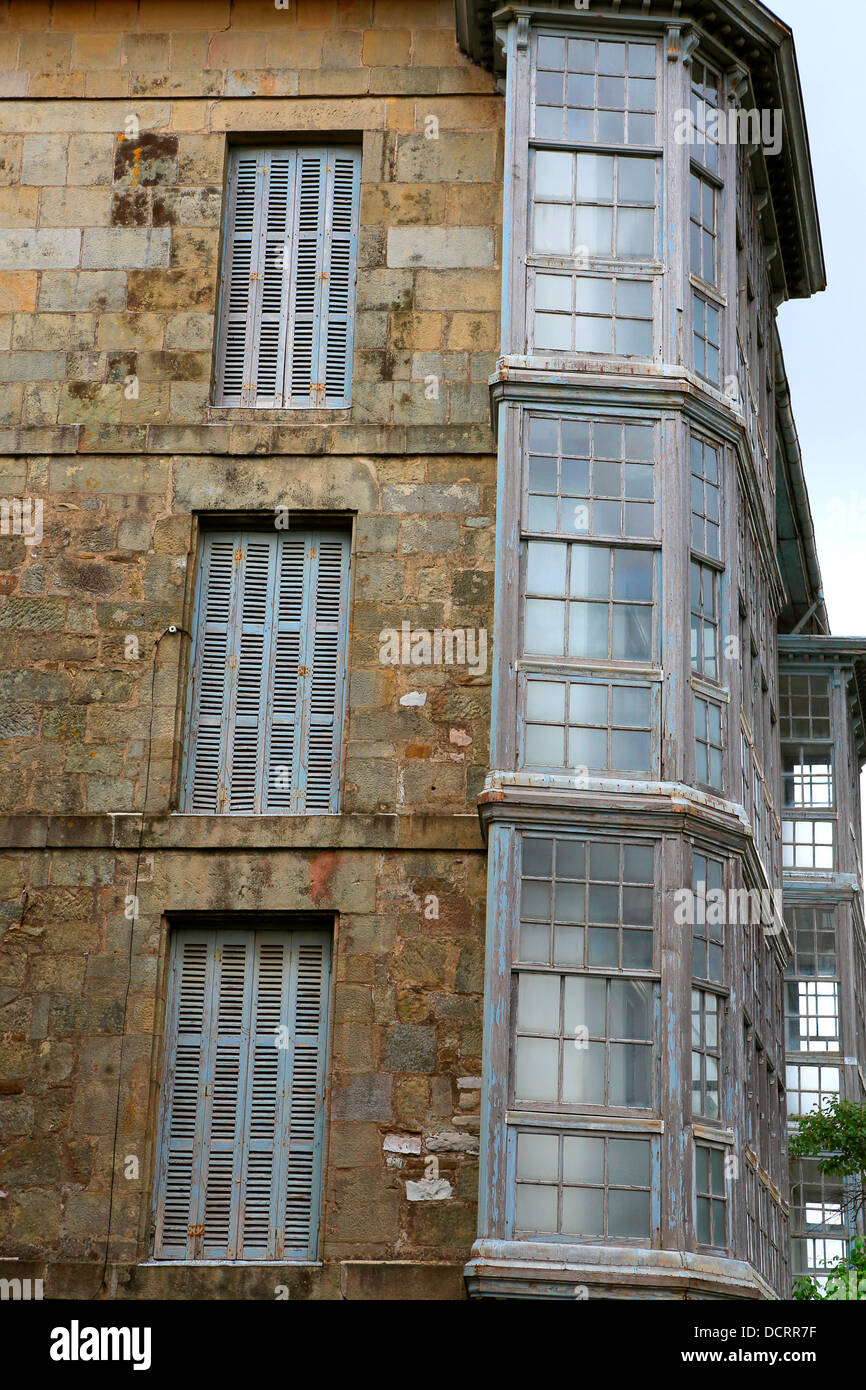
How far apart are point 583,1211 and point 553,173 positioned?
8.49 meters

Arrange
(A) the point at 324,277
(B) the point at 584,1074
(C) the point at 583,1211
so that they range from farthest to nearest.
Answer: (A) the point at 324,277, (B) the point at 584,1074, (C) the point at 583,1211

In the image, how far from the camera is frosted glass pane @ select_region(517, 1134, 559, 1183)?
1452cm

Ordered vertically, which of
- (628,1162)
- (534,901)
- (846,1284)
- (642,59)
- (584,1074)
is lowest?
(846,1284)

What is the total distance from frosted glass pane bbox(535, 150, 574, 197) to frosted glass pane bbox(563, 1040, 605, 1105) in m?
7.13

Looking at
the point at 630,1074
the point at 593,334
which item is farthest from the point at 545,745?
the point at 593,334

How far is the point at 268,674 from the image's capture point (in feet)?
55.4

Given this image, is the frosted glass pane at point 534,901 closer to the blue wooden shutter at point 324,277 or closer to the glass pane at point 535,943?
the glass pane at point 535,943

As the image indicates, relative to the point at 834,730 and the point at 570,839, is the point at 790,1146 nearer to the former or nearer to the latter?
the point at 834,730

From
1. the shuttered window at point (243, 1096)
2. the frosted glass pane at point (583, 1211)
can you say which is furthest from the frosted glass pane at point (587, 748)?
the frosted glass pane at point (583, 1211)

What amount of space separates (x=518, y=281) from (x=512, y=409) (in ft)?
3.75

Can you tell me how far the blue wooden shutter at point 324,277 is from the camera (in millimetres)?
17719

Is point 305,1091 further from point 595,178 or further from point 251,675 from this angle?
point 595,178

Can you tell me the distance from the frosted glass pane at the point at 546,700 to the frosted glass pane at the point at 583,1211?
3548 millimetres
